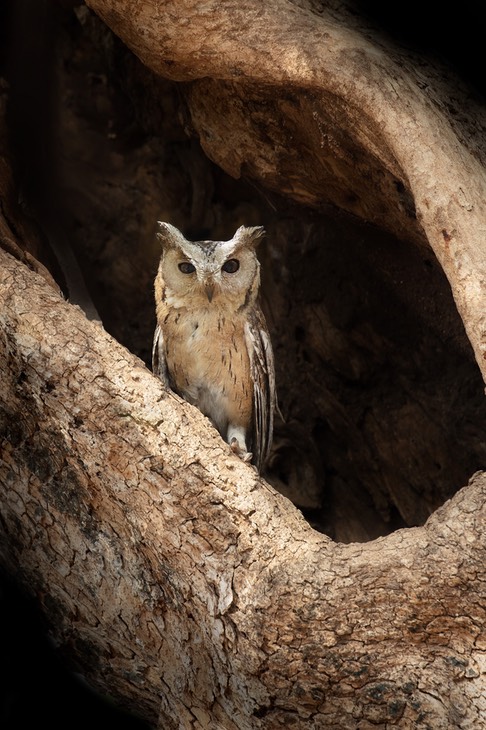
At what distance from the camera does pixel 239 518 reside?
1.95m

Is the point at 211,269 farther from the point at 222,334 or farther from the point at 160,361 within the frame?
the point at 160,361

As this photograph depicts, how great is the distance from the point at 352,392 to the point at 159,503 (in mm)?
1219

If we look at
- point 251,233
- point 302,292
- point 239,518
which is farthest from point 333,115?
point 239,518

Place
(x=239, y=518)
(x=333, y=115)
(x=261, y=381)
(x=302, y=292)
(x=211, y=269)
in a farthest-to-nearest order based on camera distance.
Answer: (x=302, y=292)
(x=261, y=381)
(x=211, y=269)
(x=333, y=115)
(x=239, y=518)

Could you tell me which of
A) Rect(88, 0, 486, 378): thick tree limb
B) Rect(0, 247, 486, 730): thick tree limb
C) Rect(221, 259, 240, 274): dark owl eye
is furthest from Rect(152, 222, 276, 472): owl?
Rect(0, 247, 486, 730): thick tree limb

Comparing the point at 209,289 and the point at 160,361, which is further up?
the point at 209,289

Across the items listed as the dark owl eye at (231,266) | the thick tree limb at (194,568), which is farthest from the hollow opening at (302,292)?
the thick tree limb at (194,568)

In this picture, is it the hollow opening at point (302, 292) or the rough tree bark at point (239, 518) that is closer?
the rough tree bark at point (239, 518)

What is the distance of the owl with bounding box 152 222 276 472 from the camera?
2.65 m

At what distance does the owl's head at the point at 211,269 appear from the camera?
2588mm

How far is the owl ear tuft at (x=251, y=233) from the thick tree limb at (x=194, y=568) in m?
0.65

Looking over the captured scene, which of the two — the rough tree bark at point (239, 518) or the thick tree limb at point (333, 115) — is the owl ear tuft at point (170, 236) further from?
the rough tree bark at point (239, 518)

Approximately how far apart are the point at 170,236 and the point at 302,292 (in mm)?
688

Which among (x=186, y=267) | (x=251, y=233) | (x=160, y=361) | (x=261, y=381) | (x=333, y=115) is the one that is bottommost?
(x=160, y=361)
